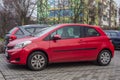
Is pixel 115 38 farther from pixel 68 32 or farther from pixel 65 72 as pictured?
pixel 65 72

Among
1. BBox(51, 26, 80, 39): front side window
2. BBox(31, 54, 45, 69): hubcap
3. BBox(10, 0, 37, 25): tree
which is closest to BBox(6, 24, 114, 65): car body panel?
BBox(51, 26, 80, 39): front side window

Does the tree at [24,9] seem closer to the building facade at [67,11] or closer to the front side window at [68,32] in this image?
the building facade at [67,11]

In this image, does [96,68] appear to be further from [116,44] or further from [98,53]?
[116,44]

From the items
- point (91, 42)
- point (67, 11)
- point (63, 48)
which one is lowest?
point (63, 48)

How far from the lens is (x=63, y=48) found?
10.6m

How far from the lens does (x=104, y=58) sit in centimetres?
1158

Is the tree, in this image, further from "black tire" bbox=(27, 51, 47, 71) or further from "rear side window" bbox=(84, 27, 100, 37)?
"black tire" bbox=(27, 51, 47, 71)

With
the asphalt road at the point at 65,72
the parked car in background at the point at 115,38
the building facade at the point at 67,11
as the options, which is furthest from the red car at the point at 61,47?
the building facade at the point at 67,11

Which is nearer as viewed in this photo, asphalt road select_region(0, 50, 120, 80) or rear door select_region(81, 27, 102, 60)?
asphalt road select_region(0, 50, 120, 80)

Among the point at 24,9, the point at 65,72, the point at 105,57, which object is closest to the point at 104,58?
the point at 105,57

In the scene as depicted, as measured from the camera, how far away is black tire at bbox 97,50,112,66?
Result: 452 inches

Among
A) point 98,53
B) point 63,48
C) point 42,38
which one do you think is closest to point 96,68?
point 98,53

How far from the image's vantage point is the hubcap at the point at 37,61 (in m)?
10.2

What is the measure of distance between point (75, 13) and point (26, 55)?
98.8ft
